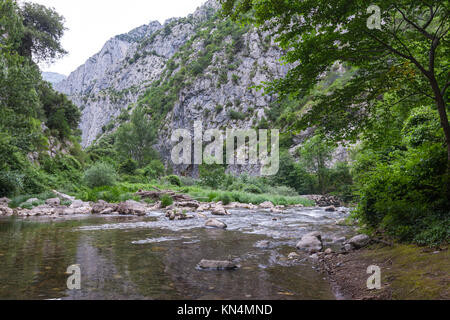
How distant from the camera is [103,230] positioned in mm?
8719

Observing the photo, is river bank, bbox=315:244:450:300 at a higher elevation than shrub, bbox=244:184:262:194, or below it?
higher

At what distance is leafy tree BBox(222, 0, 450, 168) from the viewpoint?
459 cm

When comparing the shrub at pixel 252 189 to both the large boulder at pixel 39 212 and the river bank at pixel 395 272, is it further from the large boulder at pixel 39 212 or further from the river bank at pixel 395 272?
the river bank at pixel 395 272

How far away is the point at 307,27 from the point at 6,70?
2005 cm

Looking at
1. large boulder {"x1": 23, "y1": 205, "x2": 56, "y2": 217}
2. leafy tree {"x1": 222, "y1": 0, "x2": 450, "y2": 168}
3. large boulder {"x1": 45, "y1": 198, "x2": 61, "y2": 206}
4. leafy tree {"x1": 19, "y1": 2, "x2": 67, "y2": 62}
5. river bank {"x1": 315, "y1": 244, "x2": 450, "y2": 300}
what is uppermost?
leafy tree {"x1": 19, "y1": 2, "x2": 67, "y2": 62}

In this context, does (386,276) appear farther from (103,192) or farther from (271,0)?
(103,192)

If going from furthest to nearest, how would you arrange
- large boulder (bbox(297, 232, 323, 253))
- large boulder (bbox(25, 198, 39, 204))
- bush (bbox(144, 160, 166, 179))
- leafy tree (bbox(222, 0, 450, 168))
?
1. bush (bbox(144, 160, 166, 179))
2. large boulder (bbox(25, 198, 39, 204))
3. large boulder (bbox(297, 232, 323, 253))
4. leafy tree (bbox(222, 0, 450, 168))

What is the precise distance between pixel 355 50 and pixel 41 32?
1552 inches

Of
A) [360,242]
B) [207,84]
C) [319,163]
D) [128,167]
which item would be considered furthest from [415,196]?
[207,84]

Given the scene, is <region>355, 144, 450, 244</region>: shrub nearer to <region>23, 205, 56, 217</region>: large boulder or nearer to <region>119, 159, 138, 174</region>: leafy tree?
<region>23, 205, 56, 217</region>: large boulder

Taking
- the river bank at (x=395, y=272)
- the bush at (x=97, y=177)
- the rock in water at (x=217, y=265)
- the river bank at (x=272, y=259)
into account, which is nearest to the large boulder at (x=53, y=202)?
the bush at (x=97, y=177)

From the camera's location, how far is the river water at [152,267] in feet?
11.3

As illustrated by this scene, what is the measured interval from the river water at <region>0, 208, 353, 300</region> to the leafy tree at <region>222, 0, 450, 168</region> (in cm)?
316

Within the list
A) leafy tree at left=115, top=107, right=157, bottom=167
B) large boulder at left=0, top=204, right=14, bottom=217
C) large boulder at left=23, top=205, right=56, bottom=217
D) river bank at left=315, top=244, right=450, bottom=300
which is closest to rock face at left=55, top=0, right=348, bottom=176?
leafy tree at left=115, top=107, right=157, bottom=167
